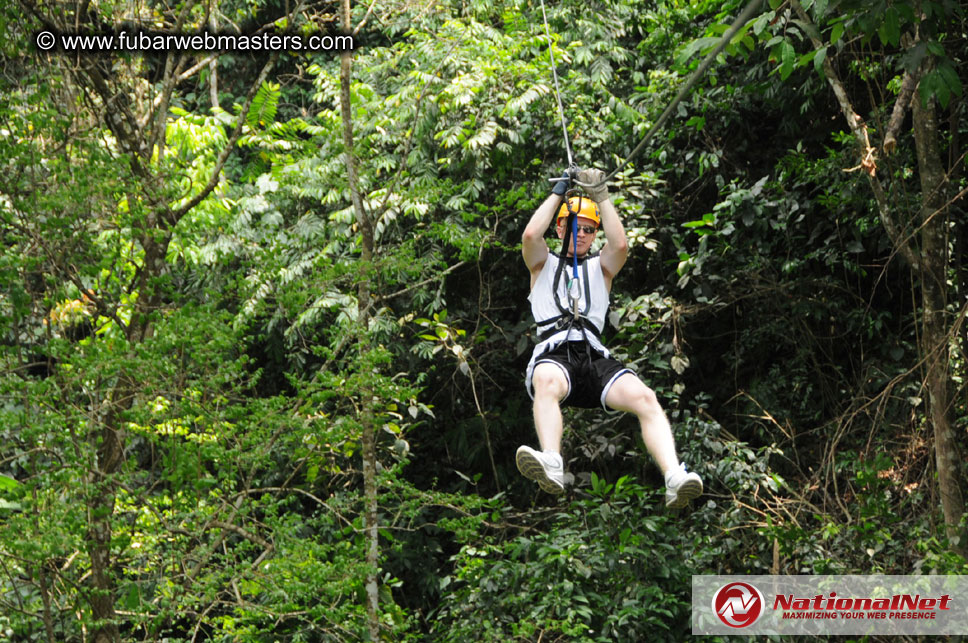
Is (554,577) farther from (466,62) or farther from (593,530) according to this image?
(466,62)

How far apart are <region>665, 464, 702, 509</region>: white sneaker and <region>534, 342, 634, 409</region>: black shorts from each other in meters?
0.43

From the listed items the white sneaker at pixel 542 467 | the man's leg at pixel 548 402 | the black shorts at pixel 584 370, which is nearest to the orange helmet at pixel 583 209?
the black shorts at pixel 584 370

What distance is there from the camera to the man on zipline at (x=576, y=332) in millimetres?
3660

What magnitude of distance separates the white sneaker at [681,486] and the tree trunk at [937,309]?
1888mm

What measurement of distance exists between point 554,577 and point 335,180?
8.87ft

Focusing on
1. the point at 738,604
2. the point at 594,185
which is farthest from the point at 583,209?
the point at 738,604

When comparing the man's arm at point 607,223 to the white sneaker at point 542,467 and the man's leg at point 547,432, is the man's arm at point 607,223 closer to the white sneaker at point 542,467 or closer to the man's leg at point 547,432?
the man's leg at point 547,432

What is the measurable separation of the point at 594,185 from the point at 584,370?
0.67 m

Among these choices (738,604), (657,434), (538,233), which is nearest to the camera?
(657,434)

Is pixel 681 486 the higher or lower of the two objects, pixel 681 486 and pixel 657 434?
the lower

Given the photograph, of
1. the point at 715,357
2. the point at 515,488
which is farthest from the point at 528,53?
the point at 515,488

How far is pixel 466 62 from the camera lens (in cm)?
683

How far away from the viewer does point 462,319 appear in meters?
7.30

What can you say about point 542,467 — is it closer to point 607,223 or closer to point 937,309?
point 607,223
